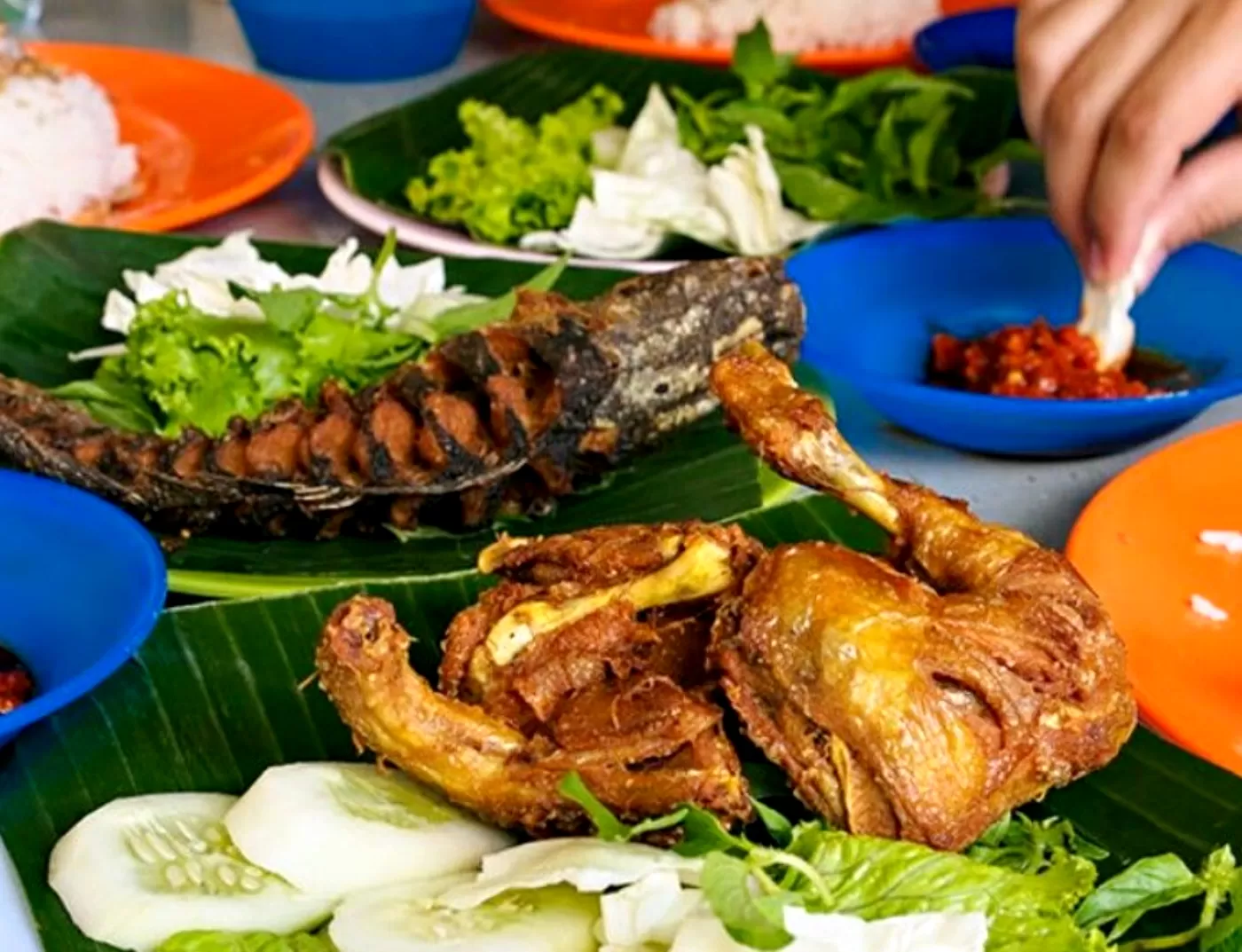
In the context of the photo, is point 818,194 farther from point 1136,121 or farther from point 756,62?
point 1136,121

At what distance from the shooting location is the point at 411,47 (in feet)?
12.6

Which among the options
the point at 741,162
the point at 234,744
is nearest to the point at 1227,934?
the point at 234,744

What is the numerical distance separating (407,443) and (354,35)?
2.03m

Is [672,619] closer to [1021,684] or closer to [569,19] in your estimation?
[1021,684]

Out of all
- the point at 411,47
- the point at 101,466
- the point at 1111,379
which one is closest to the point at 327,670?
the point at 101,466

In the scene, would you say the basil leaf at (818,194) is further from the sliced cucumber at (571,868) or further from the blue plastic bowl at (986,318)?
the sliced cucumber at (571,868)

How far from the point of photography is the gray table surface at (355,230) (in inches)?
83.8

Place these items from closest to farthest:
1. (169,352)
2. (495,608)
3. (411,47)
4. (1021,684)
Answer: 1. (1021,684)
2. (495,608)
3. (169,352)
4. (411,47)

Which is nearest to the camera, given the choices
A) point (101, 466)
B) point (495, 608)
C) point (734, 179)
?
point (495, 608)

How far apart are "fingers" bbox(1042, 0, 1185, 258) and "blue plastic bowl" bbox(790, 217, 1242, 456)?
27cm

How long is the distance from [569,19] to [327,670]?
3147 millimetres

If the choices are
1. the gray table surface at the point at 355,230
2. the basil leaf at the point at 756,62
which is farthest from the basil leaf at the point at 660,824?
the basil leaf at the point at 756,62

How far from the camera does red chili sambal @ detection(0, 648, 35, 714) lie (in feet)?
5.41

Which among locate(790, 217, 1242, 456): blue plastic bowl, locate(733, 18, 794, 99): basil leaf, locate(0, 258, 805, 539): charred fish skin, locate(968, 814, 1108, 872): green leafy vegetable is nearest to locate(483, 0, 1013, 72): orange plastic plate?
locate(733, 18, 794, 99): basil leaf
